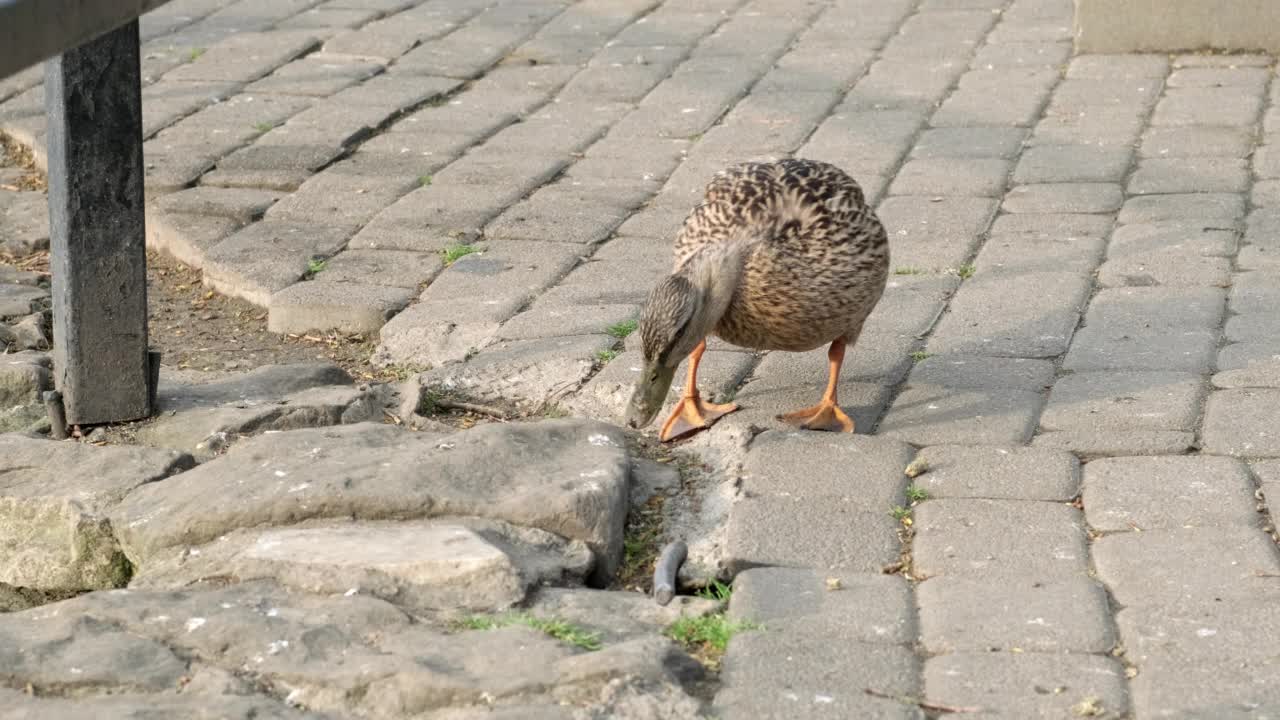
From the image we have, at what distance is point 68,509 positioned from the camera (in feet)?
13.8

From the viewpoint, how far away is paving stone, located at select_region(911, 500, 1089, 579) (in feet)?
12.8

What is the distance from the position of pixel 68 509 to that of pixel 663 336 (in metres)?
1.51

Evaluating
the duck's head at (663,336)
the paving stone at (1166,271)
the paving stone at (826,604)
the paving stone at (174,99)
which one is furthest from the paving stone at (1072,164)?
the paving stone at (174,99)

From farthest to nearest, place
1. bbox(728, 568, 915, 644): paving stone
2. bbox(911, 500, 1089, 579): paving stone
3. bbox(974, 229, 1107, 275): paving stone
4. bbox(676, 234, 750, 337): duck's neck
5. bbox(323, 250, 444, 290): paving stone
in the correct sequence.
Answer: bbox(323, 250, 444, 290): paving stone, bbox(974, 229, 1107, 275): paving stone, bbox(676, 234, 750, 337): duck's neck, bbox(911, 500, 1089, 579): paving stone, bbox(728, 568, 915, 644): paving stone

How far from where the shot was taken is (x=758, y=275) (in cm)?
474

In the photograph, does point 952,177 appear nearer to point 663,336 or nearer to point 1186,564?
point 663,336

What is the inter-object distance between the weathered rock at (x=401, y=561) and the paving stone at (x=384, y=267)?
2.24 meters

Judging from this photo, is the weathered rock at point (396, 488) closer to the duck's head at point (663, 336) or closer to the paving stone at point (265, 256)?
the duck's head at point (663, 336)

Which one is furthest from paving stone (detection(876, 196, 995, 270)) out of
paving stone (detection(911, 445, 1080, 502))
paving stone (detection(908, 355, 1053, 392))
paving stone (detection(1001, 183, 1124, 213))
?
paving stone (detection(911, 445, 1080, 502))

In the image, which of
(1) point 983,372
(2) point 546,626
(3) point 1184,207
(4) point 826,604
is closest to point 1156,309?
(1) point 983,372

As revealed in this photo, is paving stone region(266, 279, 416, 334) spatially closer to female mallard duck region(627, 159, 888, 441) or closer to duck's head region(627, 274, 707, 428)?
female mallard duck region(627, 159, 888, 441)

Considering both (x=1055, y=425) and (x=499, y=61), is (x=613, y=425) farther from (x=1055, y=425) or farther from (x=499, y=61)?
(x=499, y=61)

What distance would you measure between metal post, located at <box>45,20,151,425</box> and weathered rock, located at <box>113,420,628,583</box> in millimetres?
664

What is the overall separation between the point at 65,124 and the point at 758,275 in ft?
6.09
